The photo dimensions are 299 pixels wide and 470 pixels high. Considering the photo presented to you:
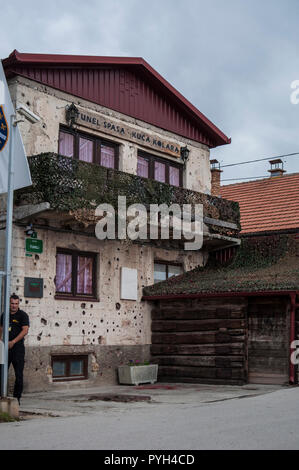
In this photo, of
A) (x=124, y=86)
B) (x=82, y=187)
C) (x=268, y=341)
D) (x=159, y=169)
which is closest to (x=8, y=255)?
(x=82, y=187)

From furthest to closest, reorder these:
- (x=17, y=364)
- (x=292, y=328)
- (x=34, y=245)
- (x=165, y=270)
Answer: (x=165, y=270) < (x=292, y=328) < (x=34, y=245) < (x=17, y=364)

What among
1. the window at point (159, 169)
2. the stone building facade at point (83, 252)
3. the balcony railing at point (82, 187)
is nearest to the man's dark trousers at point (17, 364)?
the stone building facade at point (83, 252)

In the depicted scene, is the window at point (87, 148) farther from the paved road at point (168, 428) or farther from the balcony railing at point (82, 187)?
the paved road at point (168, 428)

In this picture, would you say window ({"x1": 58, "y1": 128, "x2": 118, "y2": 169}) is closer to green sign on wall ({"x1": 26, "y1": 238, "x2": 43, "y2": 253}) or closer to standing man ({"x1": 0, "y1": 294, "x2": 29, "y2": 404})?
green sign on wall ({"x1": 26, "y1": 238, "x2": 43, "y2": 253})

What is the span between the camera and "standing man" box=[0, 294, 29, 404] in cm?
1280

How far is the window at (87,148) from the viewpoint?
58.9ft

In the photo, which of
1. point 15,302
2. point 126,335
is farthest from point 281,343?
point 15,302

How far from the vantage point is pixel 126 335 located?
1922 cm

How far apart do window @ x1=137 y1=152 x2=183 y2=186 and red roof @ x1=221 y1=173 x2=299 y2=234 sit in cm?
425

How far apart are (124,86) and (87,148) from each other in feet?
8.72

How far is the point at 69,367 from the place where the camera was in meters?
17.5

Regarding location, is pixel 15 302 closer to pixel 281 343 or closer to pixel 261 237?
pixel 281 343

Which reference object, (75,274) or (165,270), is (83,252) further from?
(165,270)
